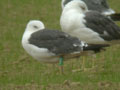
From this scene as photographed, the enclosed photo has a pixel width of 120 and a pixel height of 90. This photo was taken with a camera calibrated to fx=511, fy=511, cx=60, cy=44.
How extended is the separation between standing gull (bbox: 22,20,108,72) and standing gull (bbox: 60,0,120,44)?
3.37ft

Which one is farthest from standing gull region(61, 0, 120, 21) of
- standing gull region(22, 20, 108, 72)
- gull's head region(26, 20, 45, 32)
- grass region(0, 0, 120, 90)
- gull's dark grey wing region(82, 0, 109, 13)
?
standing gull region(22, 20, 108, 72)

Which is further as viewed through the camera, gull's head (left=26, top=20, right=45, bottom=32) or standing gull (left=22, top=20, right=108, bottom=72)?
gull's head (left=26, top=20, right=45, bottom=32)

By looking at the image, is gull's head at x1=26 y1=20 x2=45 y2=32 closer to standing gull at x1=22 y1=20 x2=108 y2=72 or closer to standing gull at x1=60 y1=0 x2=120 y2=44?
standing gull at x1=22 y1=20 x2=108 y2=72

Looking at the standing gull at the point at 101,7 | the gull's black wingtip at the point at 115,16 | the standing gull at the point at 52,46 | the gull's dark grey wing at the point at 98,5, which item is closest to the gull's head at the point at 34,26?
the standing gull at the point at 52,46

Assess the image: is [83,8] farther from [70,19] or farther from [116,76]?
[116,76]

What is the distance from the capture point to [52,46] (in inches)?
383

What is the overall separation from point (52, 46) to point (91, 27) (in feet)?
5.28

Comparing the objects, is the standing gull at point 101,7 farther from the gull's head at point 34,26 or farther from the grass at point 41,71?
the gull's head at point 34,26

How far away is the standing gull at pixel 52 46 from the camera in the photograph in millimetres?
9672

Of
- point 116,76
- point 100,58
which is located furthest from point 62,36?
point 100,58

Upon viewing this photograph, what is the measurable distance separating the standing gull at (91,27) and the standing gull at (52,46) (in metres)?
1.03

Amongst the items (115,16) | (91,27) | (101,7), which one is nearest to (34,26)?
(91,27)

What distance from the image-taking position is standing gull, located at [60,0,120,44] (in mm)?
11055

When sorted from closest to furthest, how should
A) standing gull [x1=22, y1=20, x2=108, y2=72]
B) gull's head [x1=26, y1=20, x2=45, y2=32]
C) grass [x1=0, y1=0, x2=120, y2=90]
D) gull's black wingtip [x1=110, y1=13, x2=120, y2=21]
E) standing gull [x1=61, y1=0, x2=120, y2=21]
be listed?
1. grass [x1=0, y1=0, x2=120, y2=90]
2. standing gull [x1=22, y1=20, x2=108, y2=72]
3. gull's head [x1=26, y1=20, x2=45, y2=32]
4. gull's black wingtip [x1=110, y1=13, x2=120, y2=21]
5. standing gull [x1=61, y1=0, x2=120, y2=21]
